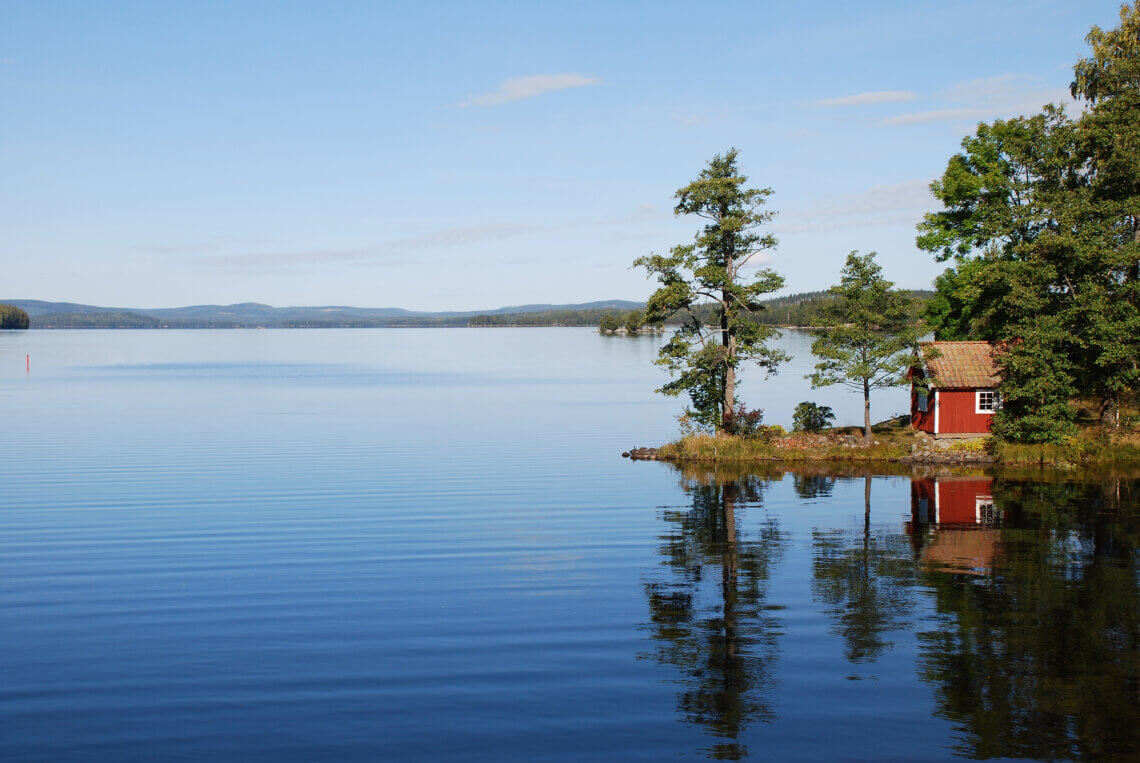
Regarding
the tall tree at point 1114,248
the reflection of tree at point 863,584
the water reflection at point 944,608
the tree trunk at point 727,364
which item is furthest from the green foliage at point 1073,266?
the reflection of tree at point 863,584

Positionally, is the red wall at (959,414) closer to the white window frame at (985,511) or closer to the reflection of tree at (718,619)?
the white window frame at (985,511)

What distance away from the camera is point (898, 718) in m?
15.0

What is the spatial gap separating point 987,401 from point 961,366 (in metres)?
2.21

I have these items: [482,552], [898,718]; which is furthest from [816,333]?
[898,718]

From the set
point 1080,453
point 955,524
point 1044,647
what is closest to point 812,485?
point 955,524

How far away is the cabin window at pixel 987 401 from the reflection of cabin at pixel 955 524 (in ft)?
27.5

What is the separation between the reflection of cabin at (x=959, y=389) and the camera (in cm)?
4797

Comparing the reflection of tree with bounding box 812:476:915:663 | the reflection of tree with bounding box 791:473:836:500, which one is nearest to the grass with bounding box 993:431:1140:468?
the reflection of tree with bounding box 791:473:836:500

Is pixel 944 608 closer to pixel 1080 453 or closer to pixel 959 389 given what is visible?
A: pixel 1080 453

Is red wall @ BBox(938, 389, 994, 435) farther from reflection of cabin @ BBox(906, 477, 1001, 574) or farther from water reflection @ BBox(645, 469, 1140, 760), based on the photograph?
water reflection @ BBox(645, 469, 1140, 760)

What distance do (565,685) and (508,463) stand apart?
29.0 metres

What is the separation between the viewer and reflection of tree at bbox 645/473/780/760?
15.5 metres

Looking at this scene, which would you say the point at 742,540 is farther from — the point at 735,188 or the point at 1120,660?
the point at 735,188

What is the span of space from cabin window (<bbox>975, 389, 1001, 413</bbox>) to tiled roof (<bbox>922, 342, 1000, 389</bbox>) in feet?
1.61
